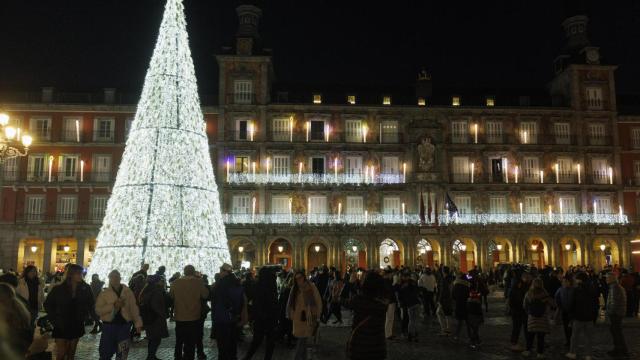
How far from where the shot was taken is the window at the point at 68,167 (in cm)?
4103

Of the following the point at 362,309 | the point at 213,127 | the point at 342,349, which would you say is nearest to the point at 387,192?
the point at 213,127

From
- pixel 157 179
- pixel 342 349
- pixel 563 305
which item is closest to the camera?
pixel 563 305

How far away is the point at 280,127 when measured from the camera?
4209cm

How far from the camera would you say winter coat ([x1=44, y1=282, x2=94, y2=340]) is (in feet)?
26.9

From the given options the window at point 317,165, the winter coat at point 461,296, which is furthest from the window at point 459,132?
the winter coat at point 461,296

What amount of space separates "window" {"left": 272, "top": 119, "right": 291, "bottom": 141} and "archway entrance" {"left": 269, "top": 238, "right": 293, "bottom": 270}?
23.6ft

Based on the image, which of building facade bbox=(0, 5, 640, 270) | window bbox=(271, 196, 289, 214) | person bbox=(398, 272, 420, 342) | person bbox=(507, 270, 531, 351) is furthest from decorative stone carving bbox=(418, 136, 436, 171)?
person bbox=(507, 270, 531, 351)

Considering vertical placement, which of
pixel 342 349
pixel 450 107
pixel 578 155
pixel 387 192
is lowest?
pixel 342 349

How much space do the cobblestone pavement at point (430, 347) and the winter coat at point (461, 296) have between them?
71 cm

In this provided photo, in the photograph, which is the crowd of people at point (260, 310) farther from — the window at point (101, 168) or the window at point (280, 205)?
the window at point (101, 168)

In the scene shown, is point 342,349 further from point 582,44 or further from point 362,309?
point 582,44

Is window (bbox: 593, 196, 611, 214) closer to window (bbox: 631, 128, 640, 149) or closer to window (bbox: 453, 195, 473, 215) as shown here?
window (bbox: 631, 128, 640, 149)

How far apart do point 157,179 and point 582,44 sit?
136ft

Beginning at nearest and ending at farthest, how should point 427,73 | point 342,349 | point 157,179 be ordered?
point 342,349 → point 157,179 → point 427,73
